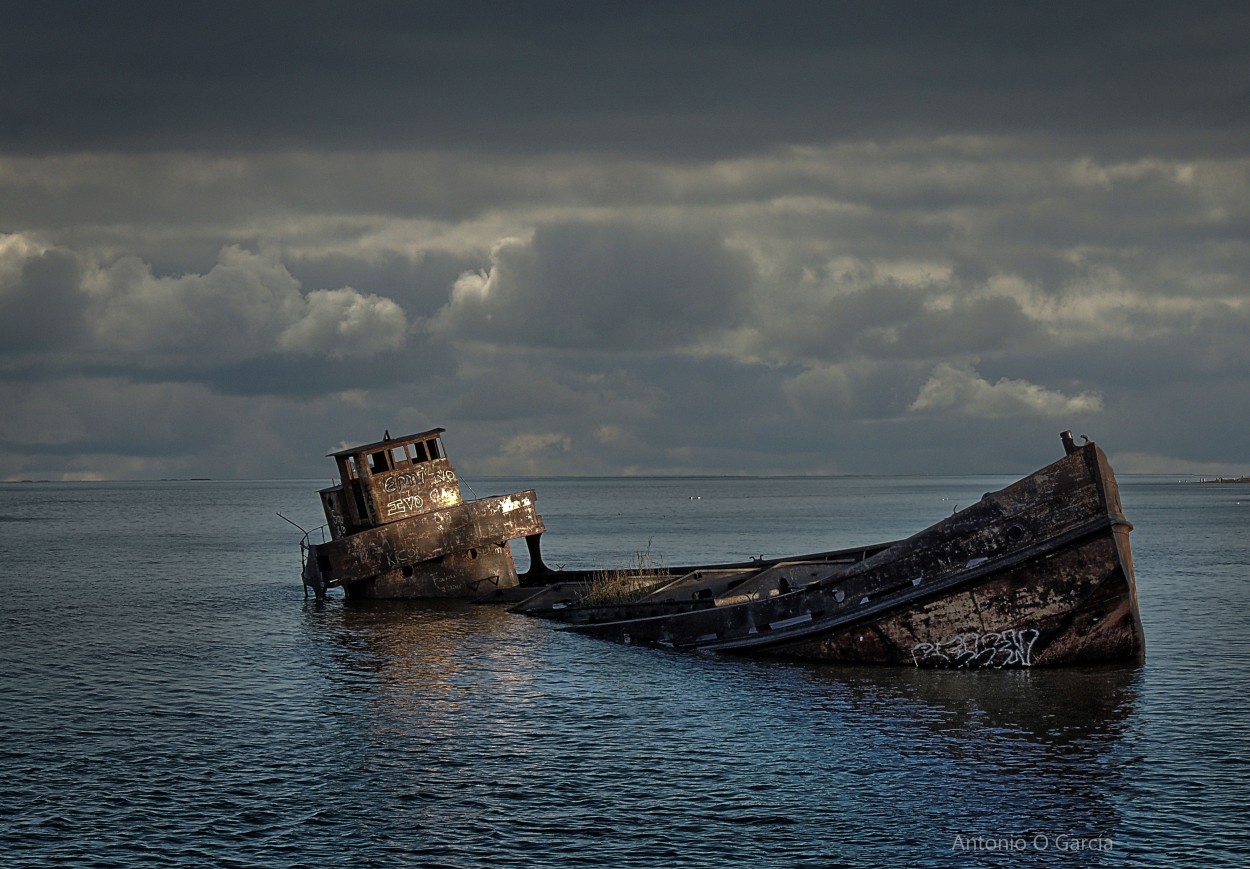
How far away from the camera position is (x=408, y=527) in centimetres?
3562

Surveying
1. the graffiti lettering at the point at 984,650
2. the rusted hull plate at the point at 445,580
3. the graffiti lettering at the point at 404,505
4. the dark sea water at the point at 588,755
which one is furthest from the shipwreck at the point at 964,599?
the graffiti lettering at the point at 404,505

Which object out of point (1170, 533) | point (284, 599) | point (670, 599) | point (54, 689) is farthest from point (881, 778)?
point (1170, 533)

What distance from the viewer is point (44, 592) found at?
1786 inches

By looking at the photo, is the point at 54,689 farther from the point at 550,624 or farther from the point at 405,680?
the point at 550,624

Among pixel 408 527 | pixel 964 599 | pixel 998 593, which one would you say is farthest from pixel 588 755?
pixel 408 527

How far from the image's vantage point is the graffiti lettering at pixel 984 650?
21500 mm

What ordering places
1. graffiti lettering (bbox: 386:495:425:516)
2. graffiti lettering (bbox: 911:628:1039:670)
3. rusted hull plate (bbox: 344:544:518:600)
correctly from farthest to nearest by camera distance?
rusted hull plate (bbox: 344:544:518:600) < graffiti lettering (bbox: 386:495:425:516) < graffiti lettering (bbox: 911:628:1039:670)

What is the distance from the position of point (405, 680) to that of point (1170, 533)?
70.9 meters

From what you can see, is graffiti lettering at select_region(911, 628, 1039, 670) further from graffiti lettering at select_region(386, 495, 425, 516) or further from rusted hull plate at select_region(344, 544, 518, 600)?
graffiti lettering at select_region(386, 495, 425, 516)

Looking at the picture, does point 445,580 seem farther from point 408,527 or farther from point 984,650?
point 984,650

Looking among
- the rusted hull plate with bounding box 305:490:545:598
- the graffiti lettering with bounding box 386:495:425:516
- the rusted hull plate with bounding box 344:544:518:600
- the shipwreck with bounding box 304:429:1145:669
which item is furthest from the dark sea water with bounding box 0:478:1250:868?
the graffiti lettering with bounding box 386:495:425:516

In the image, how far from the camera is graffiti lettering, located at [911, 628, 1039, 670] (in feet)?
70.5

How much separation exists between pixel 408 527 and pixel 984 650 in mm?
19341

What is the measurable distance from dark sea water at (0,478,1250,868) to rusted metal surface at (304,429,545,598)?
4.19 m
